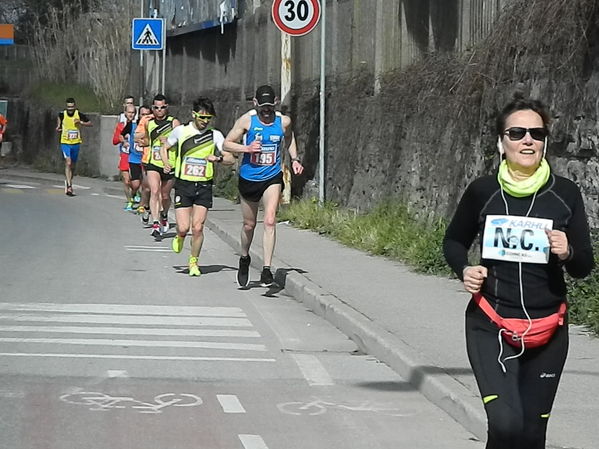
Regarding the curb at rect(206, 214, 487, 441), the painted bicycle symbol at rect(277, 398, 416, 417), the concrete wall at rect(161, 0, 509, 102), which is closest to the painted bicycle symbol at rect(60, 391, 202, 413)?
the painted bicycle symbol at rect(277, 398, 416, 417)

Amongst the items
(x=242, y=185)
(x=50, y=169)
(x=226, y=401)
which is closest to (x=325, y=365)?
(x=226, y=401)

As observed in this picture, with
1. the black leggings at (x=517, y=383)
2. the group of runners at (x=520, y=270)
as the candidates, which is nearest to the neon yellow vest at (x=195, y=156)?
the group of runners at (x=520, y=270)

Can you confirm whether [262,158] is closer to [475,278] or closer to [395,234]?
[395,234]

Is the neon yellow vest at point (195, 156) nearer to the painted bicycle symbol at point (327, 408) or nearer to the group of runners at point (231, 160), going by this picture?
the group of runners at point (231, 160)

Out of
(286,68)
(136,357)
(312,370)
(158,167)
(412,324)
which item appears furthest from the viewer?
(286,68)

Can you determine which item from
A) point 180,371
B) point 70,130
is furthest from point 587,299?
point 70,130

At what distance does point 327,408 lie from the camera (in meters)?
7.88

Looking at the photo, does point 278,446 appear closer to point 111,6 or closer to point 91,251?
point 91,251

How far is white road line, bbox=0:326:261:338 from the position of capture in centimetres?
1048

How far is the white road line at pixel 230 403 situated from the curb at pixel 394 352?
1.17 m

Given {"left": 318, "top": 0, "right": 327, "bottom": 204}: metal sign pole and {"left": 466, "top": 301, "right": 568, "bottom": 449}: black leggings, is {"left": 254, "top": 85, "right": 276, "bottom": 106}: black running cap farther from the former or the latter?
{"left": 466, "top": 301, "right": 568, "bottom": 449}: black leggings

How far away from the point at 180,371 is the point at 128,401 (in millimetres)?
1027

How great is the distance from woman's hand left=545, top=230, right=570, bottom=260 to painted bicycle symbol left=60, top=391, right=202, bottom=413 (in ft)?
10.7

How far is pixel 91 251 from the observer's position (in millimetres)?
16562
